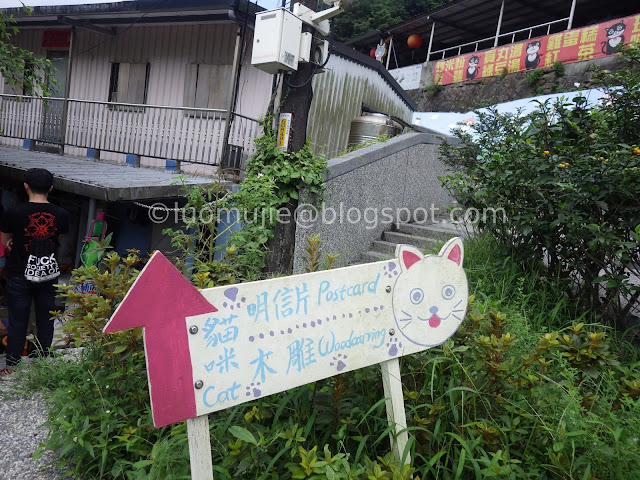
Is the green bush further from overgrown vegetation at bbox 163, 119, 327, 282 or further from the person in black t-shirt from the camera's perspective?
the person in black t-shirt

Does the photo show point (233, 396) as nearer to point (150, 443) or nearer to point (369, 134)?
point (150, 443)

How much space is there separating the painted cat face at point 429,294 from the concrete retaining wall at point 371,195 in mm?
3426

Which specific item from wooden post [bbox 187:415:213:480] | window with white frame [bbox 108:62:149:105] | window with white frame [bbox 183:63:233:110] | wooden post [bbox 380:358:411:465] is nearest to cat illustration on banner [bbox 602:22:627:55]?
window with white frame [bbox 183:63:233:110]

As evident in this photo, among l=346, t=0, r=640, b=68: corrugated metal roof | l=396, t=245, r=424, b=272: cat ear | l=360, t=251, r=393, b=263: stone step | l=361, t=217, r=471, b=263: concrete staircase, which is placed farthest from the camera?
l=346, t=0, r=640, b=68: corrugated metal roof

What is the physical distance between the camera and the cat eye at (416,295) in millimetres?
2127

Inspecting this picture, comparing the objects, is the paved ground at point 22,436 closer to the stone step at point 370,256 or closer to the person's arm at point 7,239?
the person's arm at point 7,239

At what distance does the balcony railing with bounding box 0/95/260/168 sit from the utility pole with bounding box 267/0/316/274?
1642 mm

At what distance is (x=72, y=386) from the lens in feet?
8.05

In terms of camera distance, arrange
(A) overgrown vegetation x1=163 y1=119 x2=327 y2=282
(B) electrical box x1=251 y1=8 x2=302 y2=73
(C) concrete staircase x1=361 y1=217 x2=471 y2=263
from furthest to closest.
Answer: (C) concrete staircase x1=361 y1=217 x2=471 y2=263
(A) overgrown vegetation x1=163 y1=119 x2=327 y2=282
(B) electrical box x1=251 y1=8 x2=302 y2=73

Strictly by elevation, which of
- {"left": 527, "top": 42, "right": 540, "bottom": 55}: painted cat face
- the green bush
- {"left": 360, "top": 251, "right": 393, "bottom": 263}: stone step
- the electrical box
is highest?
{"left": 527, "top": 42, "right": 540, "bottom": 55}: painted cat face

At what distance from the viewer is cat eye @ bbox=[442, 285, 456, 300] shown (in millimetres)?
2205

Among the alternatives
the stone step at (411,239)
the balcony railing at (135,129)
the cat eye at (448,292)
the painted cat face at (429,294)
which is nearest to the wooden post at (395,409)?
the painted cat face at (429,294)

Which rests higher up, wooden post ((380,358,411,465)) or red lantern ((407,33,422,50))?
red lantern ((407,33,422,50))

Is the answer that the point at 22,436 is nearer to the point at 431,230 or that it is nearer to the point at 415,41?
the point at 431,230
